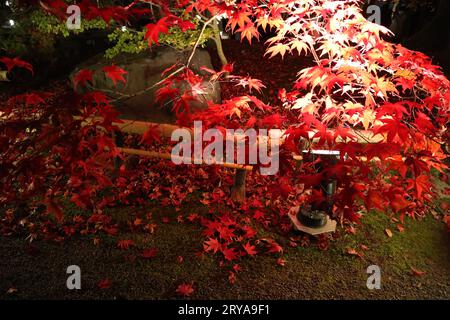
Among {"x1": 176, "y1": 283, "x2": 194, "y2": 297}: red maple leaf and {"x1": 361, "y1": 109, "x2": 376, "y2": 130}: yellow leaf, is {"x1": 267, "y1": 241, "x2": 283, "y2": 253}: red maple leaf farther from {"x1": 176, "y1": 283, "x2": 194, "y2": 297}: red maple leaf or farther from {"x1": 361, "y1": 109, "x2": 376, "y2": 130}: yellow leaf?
{"x1": 361, "y1": 109, "x2": 376, "y2": 130}: yellow leaf

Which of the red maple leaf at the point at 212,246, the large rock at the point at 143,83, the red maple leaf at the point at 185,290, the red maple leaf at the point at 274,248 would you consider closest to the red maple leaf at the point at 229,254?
the red maple leaf at the point at 212,246

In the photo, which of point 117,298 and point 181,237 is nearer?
point 117,298

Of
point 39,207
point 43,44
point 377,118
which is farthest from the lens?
point 43,44

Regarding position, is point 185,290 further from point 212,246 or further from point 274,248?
point 274,248

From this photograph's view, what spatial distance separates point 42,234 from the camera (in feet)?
15.6

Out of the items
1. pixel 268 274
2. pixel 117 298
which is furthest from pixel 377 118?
pixel 117 298

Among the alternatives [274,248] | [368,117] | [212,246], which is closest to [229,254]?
[212,246]

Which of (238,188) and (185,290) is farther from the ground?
(238,188)

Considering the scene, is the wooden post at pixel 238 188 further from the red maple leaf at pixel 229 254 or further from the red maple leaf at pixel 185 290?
the red maple leaf at pixel 185 290

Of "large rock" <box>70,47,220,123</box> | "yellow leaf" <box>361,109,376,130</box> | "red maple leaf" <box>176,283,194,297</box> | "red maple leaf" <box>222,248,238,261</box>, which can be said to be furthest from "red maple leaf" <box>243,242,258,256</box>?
"large rock" <box>70,47,220,123</box>

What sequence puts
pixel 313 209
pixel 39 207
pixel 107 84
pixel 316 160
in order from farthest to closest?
pixel 107 84 < pixel 39 207 < pixel 313 209 < pixel 316 160

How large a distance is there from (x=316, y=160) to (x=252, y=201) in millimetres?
1738

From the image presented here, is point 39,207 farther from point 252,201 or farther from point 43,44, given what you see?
point 43,44
